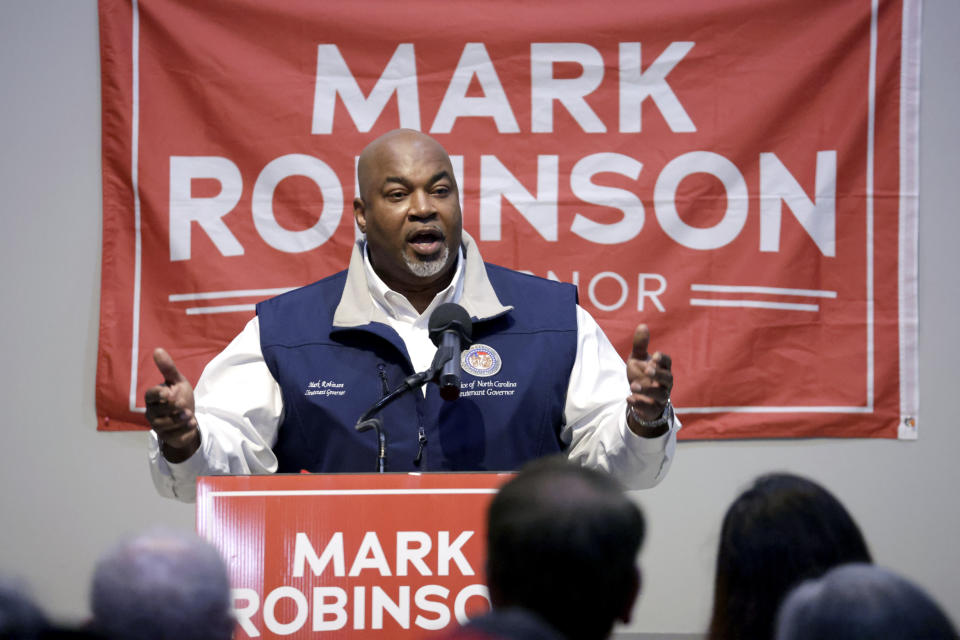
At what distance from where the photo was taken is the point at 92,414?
3637 millimetres

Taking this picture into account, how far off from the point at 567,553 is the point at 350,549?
706 millimetres

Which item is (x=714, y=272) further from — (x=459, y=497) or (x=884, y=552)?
(x=459, y=497)

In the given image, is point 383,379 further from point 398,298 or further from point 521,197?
point 521,197

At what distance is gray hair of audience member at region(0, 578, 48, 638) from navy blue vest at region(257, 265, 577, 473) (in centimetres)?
135

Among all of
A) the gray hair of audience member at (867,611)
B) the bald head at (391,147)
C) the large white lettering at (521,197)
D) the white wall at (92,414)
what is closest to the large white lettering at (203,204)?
the white wall at (92,414)

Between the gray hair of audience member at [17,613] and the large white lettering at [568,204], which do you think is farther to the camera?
the large white lettering at [568,204]

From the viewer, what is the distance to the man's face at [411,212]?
253 cm

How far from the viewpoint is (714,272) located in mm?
3512

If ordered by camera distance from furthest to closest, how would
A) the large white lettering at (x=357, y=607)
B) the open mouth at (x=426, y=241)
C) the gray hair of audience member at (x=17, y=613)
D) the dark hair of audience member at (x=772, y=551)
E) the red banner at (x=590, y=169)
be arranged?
the red banner at (x=590, y=169) < the open mouth at (x=426, y=241) < the large white lettering at (x=357, y=607) < the dark hair of audience member at (x=772, y=551) < the gray hair of audience member at (x=17, y=613)

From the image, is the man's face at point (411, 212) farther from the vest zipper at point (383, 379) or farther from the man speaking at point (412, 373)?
the vest zipper at point (383, 379)

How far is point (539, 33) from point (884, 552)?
218 cm

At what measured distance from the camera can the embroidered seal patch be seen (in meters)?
2.37

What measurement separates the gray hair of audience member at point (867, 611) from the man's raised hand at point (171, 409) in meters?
1.28

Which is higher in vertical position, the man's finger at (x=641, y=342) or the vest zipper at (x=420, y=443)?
the man's finger at (x=641, y=342)
